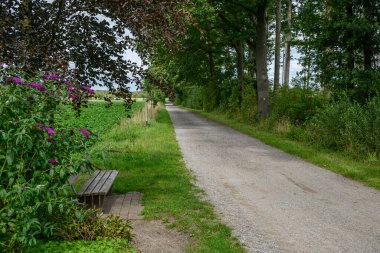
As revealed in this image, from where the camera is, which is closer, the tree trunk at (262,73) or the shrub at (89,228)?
the shrub at (89,228)

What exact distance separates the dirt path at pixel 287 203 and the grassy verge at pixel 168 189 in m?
0.30

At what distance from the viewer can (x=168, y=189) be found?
841 cm

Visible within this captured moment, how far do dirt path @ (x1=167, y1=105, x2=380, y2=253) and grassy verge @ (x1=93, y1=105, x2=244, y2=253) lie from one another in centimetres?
30

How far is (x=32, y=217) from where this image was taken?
471 centimetres

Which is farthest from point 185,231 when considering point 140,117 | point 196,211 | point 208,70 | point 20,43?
point 208,70

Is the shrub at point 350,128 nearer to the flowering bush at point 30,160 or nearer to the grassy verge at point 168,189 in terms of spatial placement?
the grassy verge at point 168,189

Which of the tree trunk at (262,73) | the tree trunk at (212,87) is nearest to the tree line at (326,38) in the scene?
the tree trunk at (262,73)

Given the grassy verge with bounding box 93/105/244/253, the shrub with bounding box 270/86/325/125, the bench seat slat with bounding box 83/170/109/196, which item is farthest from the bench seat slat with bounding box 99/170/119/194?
the shrub with bounding box 270/86/325/125

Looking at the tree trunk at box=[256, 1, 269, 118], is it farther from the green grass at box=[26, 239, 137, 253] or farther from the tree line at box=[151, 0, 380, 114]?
the green grass at box=[26, 239, 137, 253]

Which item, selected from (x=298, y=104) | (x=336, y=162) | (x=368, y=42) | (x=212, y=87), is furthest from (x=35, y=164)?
(x=212, y=87)

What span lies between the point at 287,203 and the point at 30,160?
15.6 feet

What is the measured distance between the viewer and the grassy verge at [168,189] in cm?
555

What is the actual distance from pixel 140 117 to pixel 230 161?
589 inches

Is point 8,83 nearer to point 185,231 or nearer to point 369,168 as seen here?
point 185,231
